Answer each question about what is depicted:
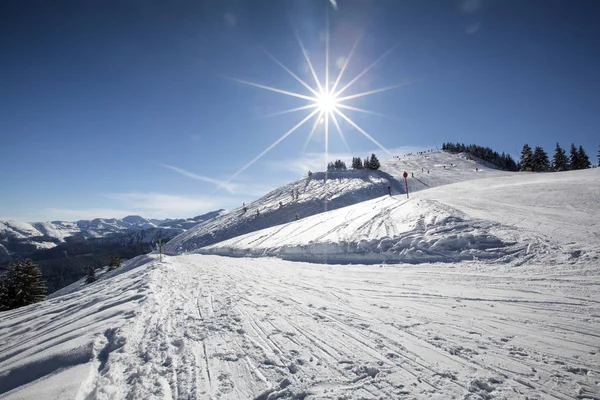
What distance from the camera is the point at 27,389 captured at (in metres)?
3.63

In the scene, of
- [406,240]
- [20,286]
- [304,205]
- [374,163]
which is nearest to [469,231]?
[406,240]

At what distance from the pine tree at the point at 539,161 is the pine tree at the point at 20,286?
10063 cm

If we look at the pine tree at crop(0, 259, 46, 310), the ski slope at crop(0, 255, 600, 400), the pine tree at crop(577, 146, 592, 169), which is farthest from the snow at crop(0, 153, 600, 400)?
the pine tree at crop(577, 146, 592, 169)

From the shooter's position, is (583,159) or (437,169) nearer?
(583,159)

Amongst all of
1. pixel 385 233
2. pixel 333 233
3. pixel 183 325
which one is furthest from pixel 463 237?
pixel 183 325

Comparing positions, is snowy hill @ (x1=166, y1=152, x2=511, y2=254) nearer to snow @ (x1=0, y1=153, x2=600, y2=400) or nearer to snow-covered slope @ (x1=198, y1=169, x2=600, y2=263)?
snow-covered slope @ (x1=198, y1=169, x2=600, y2=263)

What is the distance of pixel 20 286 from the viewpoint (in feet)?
85.3

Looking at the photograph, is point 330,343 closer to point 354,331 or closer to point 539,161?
point 354,331

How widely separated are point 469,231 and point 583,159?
76030 millimetres

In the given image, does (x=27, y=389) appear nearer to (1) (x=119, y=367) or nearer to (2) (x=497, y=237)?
(1) (x=119, y=367)

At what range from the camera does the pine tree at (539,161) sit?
67.2 m

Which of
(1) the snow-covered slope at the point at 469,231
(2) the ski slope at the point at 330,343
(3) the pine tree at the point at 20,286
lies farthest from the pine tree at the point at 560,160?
(3) the pine tree at the point at 20,286

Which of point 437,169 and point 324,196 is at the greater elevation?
point 437,169

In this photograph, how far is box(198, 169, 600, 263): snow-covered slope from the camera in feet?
32.8
